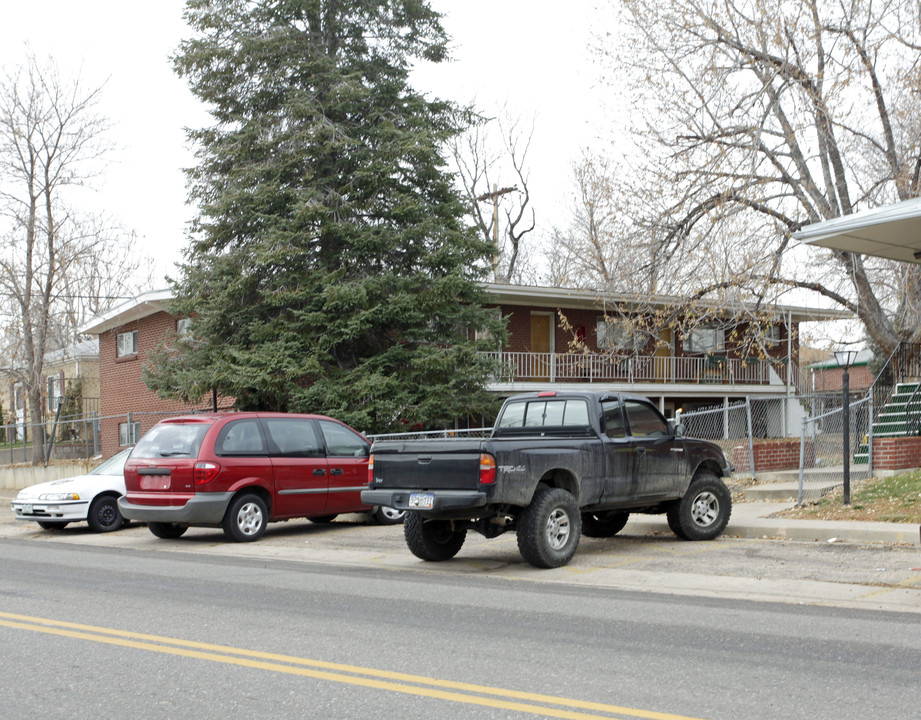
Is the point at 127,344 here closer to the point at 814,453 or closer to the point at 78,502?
the point at 78,502

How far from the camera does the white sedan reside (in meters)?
16.1

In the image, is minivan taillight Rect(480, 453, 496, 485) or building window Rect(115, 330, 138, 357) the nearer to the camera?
minivan taillight Rect(480, 453, 496, 485)

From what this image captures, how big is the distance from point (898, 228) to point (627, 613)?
8632 mm

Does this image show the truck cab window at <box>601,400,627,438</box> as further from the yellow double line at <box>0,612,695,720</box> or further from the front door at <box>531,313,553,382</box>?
the front door at <box>531,313,553,382</box>

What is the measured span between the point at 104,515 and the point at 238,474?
400cm

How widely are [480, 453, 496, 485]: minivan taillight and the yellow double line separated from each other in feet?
12.8

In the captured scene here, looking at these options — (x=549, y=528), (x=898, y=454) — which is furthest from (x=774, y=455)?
(x=549, y=528)

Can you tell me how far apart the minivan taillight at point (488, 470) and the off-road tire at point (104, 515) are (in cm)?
858

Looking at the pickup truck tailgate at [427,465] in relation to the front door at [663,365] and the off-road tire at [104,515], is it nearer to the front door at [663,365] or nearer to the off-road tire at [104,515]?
the off-road tire at [104,515]

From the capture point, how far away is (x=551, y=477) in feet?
36.6

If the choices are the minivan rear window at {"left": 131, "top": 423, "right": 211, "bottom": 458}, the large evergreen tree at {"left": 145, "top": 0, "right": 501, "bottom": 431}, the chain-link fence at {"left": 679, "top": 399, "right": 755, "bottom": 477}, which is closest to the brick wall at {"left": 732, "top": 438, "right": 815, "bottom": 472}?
the chain-link fence at {"left": 679, "top": 399, "right": 755, "bottom": 477}

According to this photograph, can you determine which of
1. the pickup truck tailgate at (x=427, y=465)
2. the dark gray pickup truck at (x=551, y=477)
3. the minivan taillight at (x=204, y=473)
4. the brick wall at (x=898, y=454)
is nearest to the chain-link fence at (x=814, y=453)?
the brick wall at (x=898, y=454)

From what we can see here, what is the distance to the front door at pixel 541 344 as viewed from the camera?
31.0 m

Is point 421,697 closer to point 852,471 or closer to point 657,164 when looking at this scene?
point 852,471
